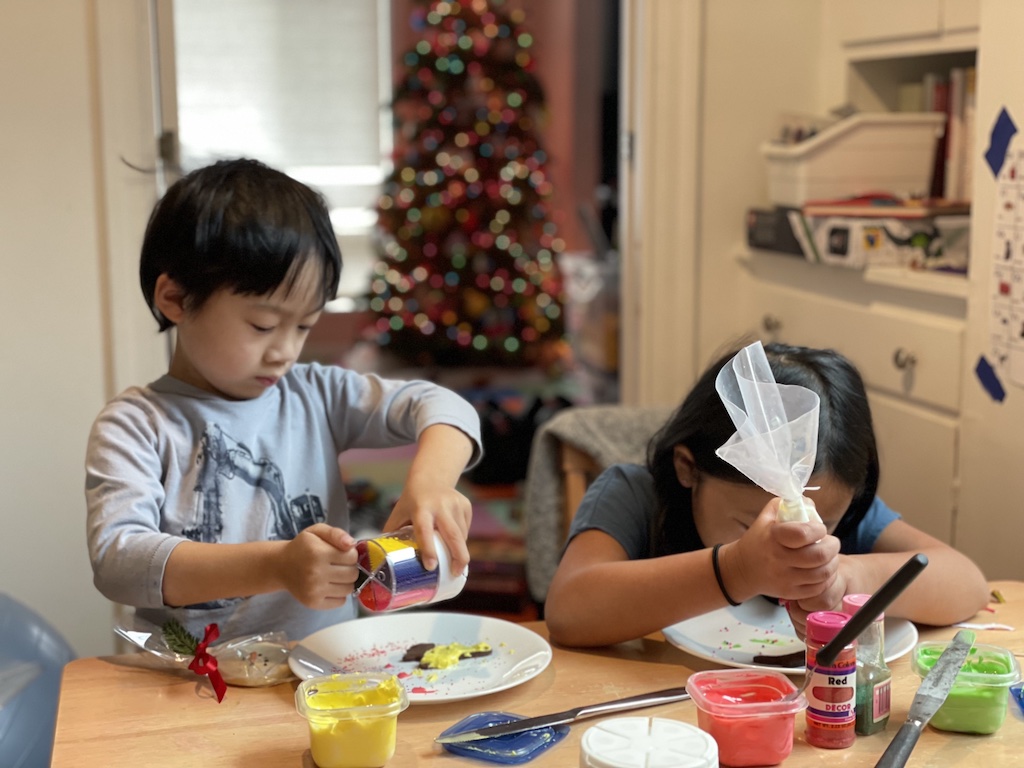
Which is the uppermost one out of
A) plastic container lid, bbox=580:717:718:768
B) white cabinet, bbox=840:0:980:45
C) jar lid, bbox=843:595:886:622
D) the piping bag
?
white cabinet, bbox=840:0:980:45

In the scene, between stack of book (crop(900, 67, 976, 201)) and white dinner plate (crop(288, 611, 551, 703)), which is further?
stack of book (crop(900, 67, 976, 201))

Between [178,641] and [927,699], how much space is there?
725 mm

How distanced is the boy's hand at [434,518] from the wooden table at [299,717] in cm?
15

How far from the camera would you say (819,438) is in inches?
48.5

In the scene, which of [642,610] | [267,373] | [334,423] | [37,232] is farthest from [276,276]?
[37,232]

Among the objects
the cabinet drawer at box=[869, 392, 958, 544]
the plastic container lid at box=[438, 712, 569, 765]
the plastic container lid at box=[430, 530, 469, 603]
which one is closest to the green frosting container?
the plastic container lid at box=[438, 712, 569, 765]

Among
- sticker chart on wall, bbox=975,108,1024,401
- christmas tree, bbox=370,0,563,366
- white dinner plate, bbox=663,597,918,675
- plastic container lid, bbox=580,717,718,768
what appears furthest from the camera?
christmas tree, bbox=370,0,563,366

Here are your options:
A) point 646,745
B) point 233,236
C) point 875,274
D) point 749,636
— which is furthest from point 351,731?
point 875,274

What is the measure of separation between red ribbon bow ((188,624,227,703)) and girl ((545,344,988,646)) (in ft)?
1.17

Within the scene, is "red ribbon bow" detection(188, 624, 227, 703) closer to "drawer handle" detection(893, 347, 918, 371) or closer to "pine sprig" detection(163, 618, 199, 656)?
"pine sprig" detection(163, 618, 199, 656)

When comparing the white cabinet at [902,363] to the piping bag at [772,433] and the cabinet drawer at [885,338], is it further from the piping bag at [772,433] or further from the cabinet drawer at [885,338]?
the piping bag at [772,433]

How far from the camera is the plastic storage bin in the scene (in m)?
2.52

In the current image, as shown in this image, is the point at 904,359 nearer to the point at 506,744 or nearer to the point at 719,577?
the point at 719,577

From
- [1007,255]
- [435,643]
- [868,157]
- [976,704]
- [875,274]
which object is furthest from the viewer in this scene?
[868,157]
